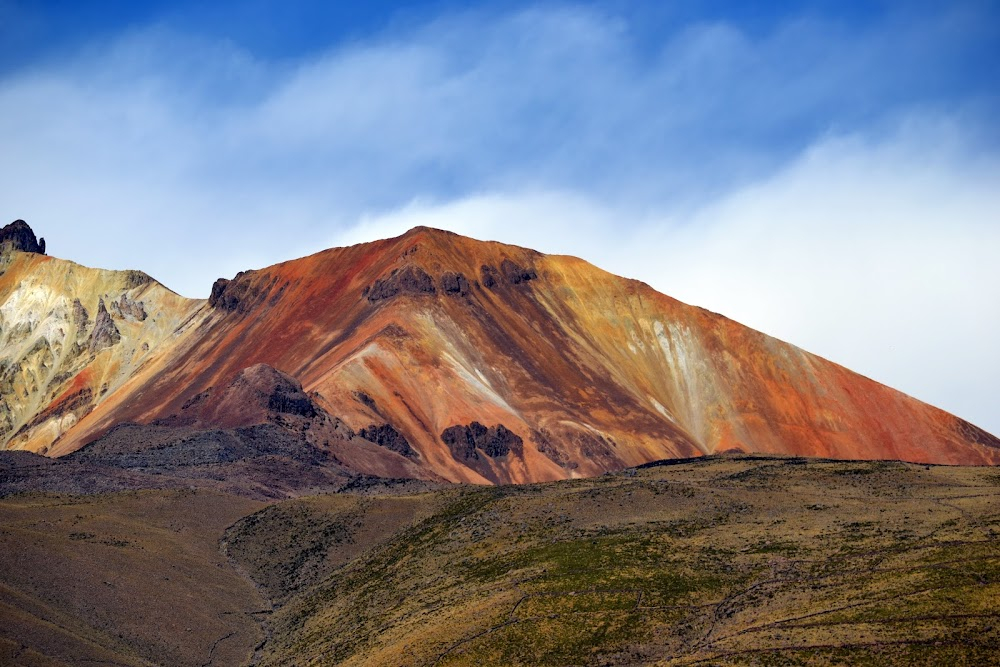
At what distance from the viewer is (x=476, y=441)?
582 ft

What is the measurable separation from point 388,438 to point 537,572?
88.1m

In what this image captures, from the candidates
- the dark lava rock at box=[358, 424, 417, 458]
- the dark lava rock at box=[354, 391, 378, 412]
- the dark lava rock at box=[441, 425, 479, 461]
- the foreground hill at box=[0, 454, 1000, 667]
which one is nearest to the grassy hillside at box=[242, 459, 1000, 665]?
the foreground hill at box=[0, 454, 1000, 667]

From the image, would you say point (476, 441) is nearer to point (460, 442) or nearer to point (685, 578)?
point (460, 442)

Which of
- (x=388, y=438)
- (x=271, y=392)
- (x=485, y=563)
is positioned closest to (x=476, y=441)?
(x=388, y=438)

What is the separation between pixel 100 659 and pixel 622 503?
3670cm

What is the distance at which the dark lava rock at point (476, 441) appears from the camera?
175 meters

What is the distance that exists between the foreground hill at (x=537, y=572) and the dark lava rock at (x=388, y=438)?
156ft

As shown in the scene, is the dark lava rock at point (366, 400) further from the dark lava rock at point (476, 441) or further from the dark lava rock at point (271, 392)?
the dark lava rock at point (271, 392)

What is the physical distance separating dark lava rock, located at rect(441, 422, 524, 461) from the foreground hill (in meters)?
59.7

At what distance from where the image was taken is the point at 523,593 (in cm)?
7575

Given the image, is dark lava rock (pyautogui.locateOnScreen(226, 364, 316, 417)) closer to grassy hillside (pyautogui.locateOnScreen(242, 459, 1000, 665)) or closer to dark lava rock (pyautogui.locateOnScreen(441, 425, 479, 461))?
dark lava rock (pyautogui.locateOnScreen(441, 425, 479, 461))

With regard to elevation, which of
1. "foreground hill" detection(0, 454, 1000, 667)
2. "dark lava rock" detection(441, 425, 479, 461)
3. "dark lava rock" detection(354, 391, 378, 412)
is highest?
"dark lava rock" detection(354, 391, 378, 412)

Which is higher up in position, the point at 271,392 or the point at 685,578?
the point at 271,392

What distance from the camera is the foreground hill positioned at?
63.2 meters
